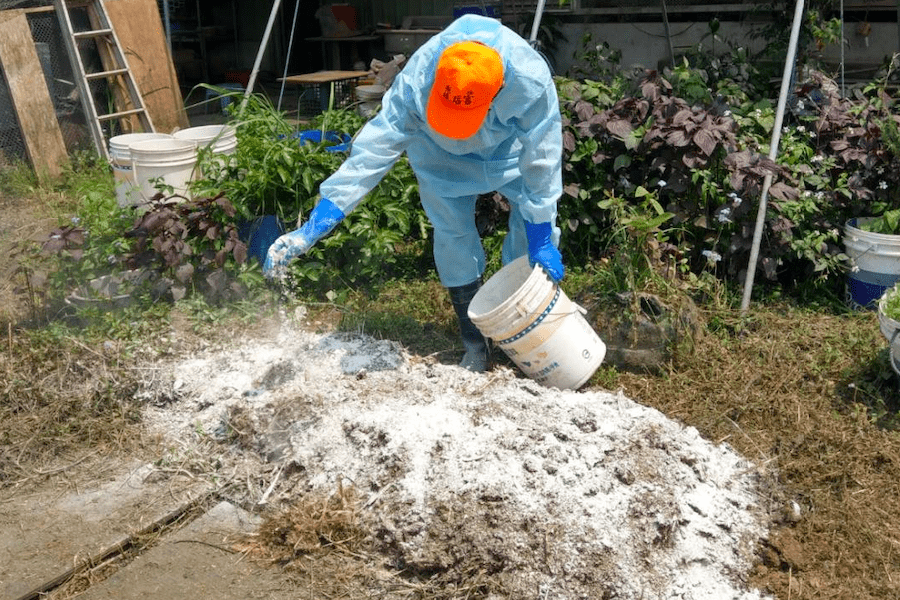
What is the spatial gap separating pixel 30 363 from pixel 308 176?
1.62 meters

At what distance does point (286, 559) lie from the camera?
3105 mm

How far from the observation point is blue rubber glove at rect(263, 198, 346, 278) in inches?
138

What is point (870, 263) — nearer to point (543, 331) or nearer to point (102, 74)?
point (543, 331)

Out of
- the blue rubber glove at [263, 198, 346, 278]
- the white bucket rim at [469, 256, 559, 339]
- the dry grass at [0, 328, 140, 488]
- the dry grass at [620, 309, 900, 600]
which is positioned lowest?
the dry grass at [620, 309, 900, 600]

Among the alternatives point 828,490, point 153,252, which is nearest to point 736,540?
point 828,490

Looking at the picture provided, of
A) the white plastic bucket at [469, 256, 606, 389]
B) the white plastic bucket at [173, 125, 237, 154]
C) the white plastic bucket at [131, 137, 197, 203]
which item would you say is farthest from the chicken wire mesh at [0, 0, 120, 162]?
the white plastic bucket at [469, 256, 606, 389]

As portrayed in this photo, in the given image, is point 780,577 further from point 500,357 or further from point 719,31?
Answer: point 719,31

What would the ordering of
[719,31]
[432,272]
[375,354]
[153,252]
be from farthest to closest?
[719,31] < [432,272] < [153,252] < [375,354]

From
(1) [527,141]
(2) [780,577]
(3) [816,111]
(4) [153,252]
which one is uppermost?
(1) [527,141]

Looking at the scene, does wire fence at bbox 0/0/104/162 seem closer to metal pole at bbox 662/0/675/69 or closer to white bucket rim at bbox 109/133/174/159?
white bucket rim at bbox 109/133/174/159

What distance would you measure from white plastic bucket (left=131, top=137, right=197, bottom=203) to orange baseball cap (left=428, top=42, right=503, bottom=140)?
247 cm

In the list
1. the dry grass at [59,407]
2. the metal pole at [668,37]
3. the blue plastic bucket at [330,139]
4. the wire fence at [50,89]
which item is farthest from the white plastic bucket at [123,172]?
the metal pole at [668,37]

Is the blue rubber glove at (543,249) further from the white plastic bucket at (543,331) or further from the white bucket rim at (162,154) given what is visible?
the white bucket rim at (162,154)

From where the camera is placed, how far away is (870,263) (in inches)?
174
